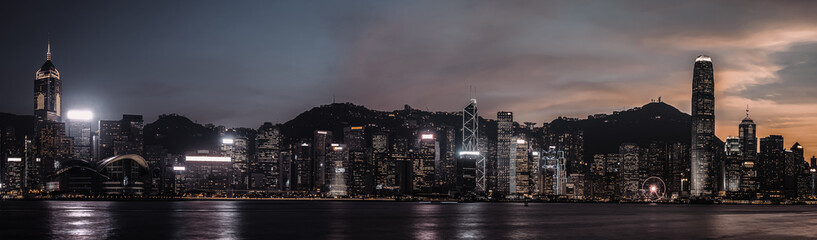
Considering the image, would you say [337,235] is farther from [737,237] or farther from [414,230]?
[737,237]

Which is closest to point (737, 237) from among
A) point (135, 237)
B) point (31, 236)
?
point (135, 237)

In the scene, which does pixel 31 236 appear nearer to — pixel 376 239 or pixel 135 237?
pixel 135 237

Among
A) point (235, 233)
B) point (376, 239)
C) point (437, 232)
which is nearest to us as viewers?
point (376, 239)

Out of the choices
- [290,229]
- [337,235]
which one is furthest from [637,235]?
[290,229]

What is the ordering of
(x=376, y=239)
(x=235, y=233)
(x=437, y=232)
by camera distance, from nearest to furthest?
1. (x=376, y=239)
2. (x=235, y=233)
3. (x=437, y=232)

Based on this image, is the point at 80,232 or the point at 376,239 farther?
the point at 80,232

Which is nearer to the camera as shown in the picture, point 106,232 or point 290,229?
point 106,232

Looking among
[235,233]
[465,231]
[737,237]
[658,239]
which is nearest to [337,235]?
[235,233]
